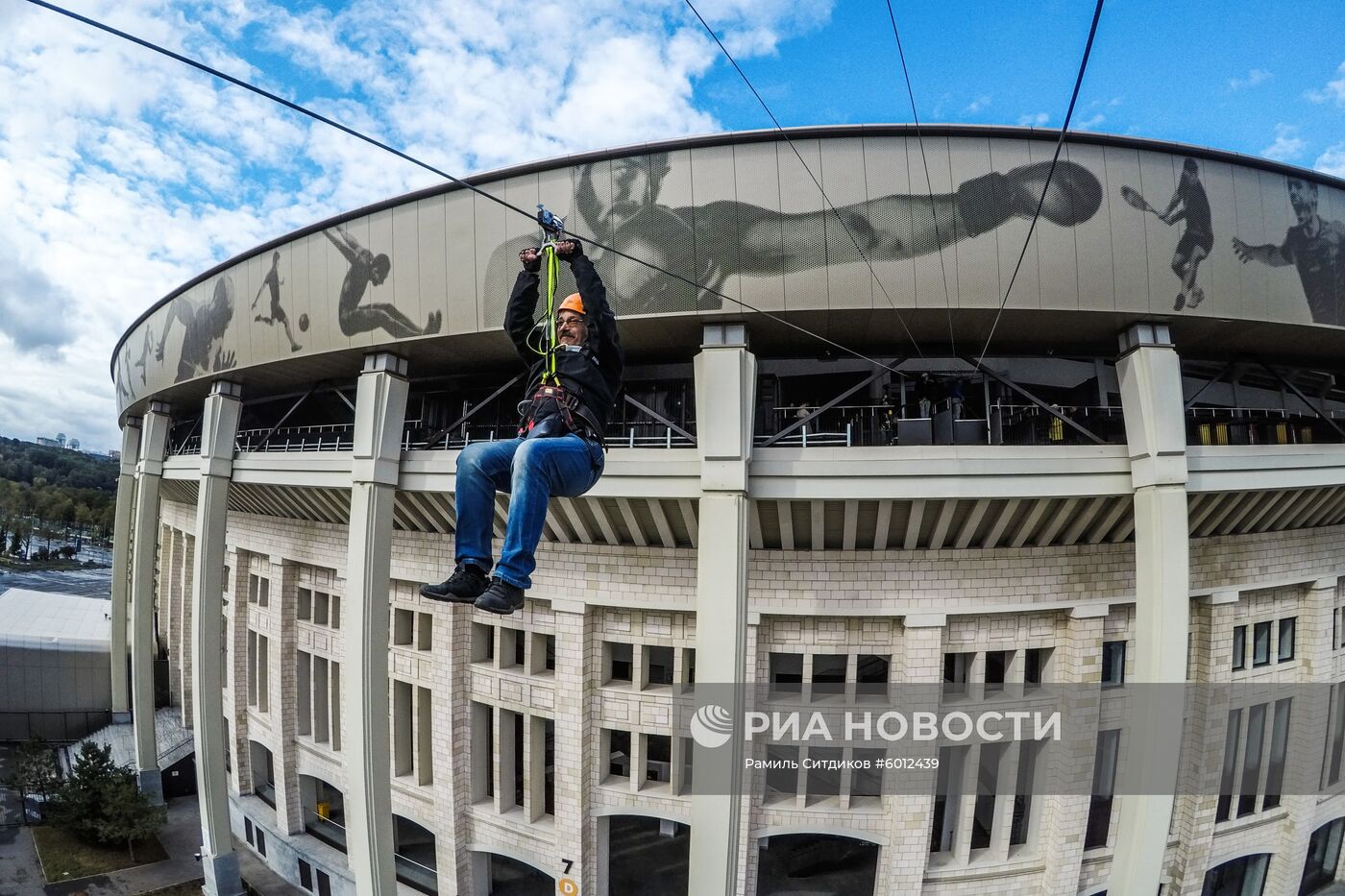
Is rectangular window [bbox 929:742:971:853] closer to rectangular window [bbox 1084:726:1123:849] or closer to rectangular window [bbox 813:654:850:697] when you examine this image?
rectangular window [bbox 813:654:850:697]

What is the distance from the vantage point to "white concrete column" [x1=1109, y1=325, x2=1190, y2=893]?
10.9m

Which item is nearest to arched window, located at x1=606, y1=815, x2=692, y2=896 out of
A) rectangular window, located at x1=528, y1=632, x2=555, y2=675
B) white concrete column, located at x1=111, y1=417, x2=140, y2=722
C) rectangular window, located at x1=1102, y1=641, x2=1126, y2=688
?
rectangular window, located at x1=528, y1=632, x2=555, y2=675

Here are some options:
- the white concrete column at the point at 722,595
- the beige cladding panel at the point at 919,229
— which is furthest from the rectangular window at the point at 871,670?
the beige cladding panel at the point at 919,229

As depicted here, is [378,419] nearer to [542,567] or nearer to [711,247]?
[542,567]

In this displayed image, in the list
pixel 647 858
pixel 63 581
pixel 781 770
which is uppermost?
pixel 781 770

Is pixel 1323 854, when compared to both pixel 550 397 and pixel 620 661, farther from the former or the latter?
pixel 550 397

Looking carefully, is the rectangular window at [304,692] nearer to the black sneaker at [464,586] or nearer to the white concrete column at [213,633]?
the white concrete column at [213,633]

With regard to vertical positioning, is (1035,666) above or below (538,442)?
below

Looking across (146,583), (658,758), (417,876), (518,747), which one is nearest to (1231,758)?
(658,758)

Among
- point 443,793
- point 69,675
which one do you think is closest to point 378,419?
point 443,793

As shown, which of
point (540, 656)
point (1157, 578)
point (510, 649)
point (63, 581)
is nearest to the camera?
point (1157, 578)

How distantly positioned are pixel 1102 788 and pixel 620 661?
11980 mm

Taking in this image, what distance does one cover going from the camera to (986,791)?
45.6 feet

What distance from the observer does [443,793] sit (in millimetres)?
14930
